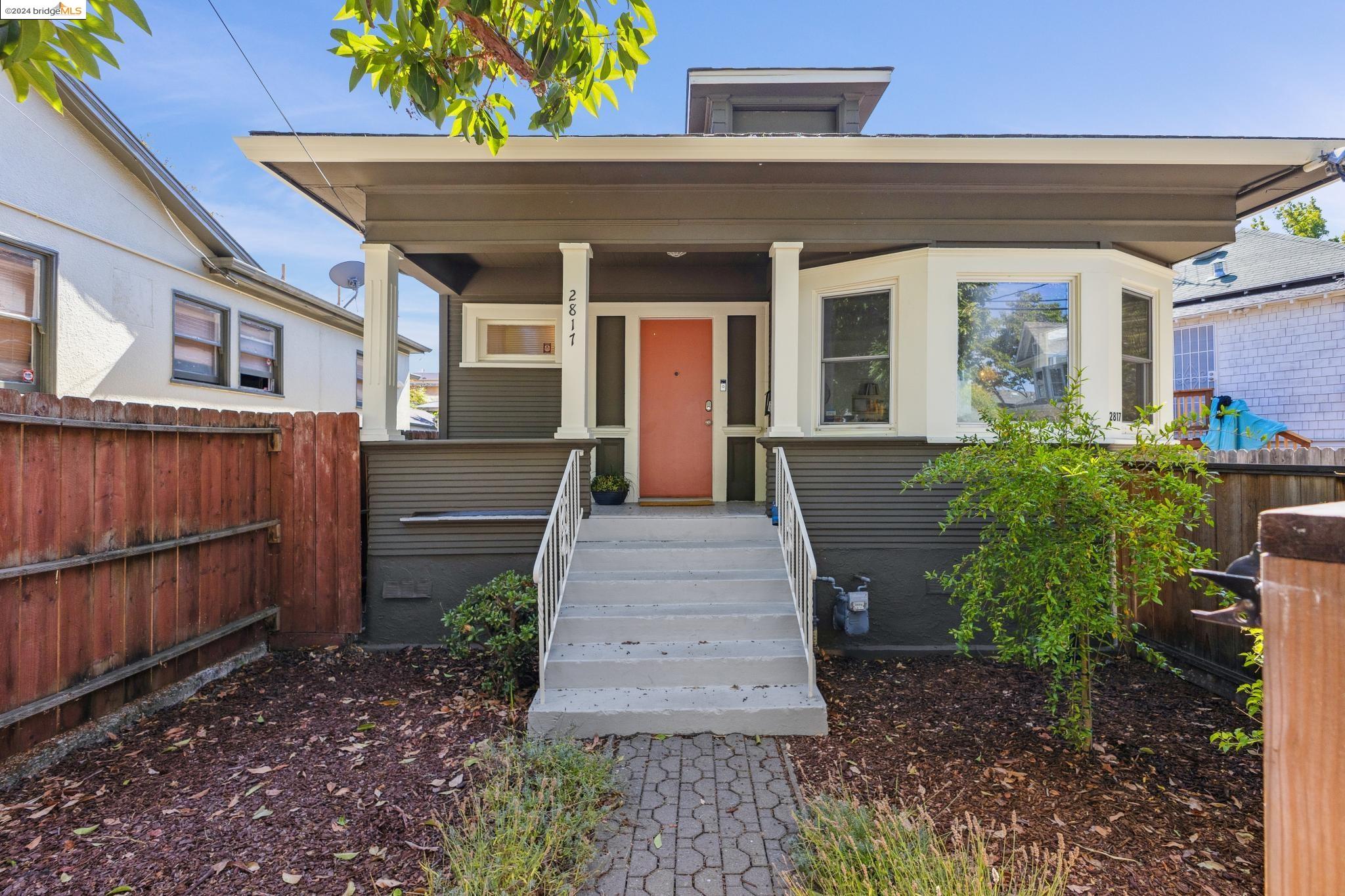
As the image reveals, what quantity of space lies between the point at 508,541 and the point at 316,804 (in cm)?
243

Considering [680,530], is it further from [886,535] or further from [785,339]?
[785,339]

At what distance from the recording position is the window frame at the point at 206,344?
7.41 meters

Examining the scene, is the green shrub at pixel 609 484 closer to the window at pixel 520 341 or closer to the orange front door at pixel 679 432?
the orange front door at pixel 679 432

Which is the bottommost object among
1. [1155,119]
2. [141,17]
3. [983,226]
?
[141,17]

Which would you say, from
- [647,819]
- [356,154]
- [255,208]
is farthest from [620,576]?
[255,208]

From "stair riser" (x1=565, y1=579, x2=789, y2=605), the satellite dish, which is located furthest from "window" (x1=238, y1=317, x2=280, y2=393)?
"stair riser" (x1=565, y1=579, x2=789, y2=605)

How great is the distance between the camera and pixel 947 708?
3.88 meters

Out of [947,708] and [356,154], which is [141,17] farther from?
[947,708]

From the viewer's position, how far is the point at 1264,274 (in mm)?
10133

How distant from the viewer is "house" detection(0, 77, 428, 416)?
579 centimetres

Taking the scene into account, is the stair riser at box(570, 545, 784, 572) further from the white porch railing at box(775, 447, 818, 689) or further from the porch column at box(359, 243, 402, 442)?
the porch column at box(359, 243, 402, 442)

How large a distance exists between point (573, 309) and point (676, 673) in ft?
9.75

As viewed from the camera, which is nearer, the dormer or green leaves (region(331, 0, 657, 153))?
green leaves (region(331, 0, 657, 153))

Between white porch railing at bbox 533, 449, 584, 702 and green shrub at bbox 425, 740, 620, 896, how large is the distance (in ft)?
2.30
